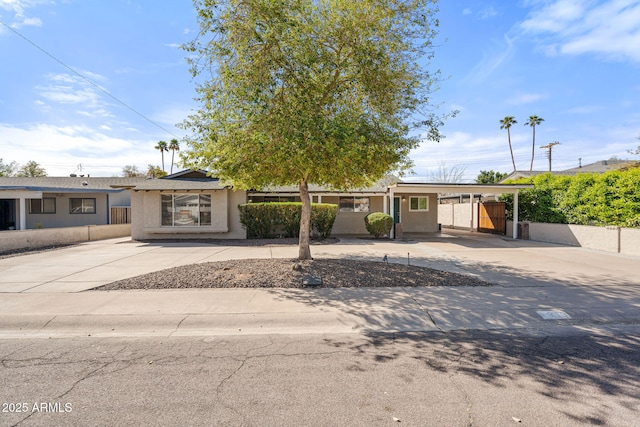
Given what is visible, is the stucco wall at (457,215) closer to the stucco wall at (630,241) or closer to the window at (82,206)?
the stucco wall at (630,241)

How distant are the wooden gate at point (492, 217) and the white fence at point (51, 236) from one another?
75.5 ft

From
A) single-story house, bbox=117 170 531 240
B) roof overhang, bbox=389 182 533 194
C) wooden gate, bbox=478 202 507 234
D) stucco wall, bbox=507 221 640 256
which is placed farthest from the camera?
wooden gate, bbox=478 202 507 234

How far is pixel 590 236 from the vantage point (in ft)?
45.3

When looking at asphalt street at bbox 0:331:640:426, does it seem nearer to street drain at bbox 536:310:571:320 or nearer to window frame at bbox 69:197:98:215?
street drain at bbox 536:310:571:320

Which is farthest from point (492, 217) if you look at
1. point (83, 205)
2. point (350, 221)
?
point (83, 205)

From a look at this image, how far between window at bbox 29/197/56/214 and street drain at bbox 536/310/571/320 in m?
26.3

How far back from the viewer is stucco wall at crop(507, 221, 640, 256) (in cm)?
1209

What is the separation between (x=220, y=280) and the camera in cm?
747

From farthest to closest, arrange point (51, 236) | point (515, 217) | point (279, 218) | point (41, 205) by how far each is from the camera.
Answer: point (41, 205) < point (515, 217) < point (279, 218) < point (51, 236)

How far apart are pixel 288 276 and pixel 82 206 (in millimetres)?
20431

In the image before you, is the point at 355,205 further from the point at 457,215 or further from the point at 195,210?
the point at 457,215

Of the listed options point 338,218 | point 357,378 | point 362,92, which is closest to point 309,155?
point 362,92

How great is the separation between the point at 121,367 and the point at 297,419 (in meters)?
2.34

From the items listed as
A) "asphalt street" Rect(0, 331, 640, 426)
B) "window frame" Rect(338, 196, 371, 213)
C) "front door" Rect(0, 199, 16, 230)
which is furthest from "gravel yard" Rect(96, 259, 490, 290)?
"front door" Rect(0, 199, 16, 230)
